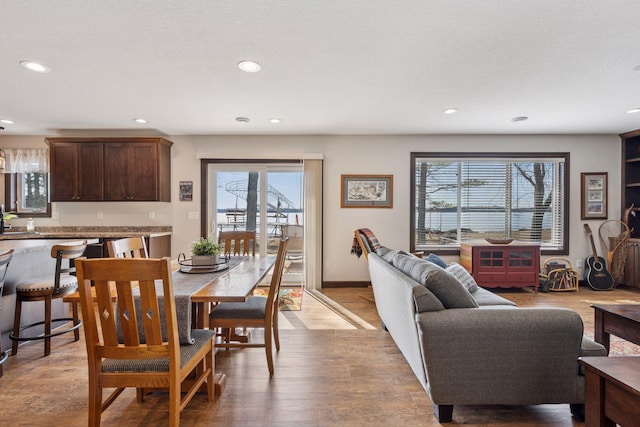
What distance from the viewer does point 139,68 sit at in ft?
8.14

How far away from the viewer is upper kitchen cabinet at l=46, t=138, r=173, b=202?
4.29m

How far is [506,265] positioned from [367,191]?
2.22m

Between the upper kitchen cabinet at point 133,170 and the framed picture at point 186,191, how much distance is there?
0.38 meters

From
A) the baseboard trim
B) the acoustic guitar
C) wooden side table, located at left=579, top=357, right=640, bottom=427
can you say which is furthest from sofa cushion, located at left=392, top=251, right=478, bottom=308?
the acoustic guitar

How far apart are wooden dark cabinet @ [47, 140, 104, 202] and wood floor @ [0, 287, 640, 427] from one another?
2310 millimetres

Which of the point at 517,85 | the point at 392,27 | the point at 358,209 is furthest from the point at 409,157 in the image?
the point at 392,27

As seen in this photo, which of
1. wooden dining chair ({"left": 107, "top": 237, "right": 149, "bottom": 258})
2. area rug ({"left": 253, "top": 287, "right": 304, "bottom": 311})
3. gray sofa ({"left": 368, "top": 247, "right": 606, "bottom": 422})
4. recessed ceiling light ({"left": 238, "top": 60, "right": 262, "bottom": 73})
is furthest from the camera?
area rug ({"left": 253, "top": 287, "right": 304, "bottom": 311})

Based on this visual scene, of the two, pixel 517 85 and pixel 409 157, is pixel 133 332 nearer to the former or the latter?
pixel 517 85

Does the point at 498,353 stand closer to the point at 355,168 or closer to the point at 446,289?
the point at 446,289

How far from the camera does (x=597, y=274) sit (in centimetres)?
446

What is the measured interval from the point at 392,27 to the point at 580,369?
Answer: 2.24 m

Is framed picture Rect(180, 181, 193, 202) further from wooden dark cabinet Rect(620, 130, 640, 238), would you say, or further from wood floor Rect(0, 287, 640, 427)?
wooden dark cabinet Rect(620, 130, 640, 238)

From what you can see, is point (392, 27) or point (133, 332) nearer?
point (133, 332)

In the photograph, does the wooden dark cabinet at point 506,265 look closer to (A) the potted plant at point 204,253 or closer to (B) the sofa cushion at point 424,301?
(B) the sofa cushion at point 424,301
